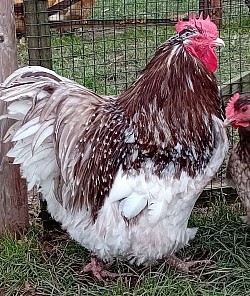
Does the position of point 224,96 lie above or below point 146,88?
below

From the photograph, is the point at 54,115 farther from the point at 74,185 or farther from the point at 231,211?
the point at 231,211

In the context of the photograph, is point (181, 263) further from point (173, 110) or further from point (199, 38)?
point (199, 38)

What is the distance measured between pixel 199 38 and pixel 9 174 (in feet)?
4.85

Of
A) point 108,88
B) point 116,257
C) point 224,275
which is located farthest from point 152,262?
point 108,88

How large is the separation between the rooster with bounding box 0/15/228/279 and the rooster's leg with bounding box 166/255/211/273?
287 mm

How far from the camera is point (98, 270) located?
11.5ft

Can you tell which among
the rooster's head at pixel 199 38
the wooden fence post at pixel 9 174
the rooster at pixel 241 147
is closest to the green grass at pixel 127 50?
the wooden fence post at pixel 9 174

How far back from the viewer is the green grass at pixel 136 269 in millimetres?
3367

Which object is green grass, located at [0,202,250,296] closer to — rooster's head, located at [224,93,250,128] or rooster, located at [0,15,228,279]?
rooster, located at [0,15,228,279]

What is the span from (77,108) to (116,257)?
926mm

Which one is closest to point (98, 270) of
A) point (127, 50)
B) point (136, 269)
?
point (136, 269)

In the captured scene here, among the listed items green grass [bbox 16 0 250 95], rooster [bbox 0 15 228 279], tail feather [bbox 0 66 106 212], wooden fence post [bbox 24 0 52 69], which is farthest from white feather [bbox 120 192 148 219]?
green grass [bbox 16 0 250 95]

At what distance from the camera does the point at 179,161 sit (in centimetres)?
313

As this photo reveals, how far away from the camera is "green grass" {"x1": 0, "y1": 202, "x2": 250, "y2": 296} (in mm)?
3367
